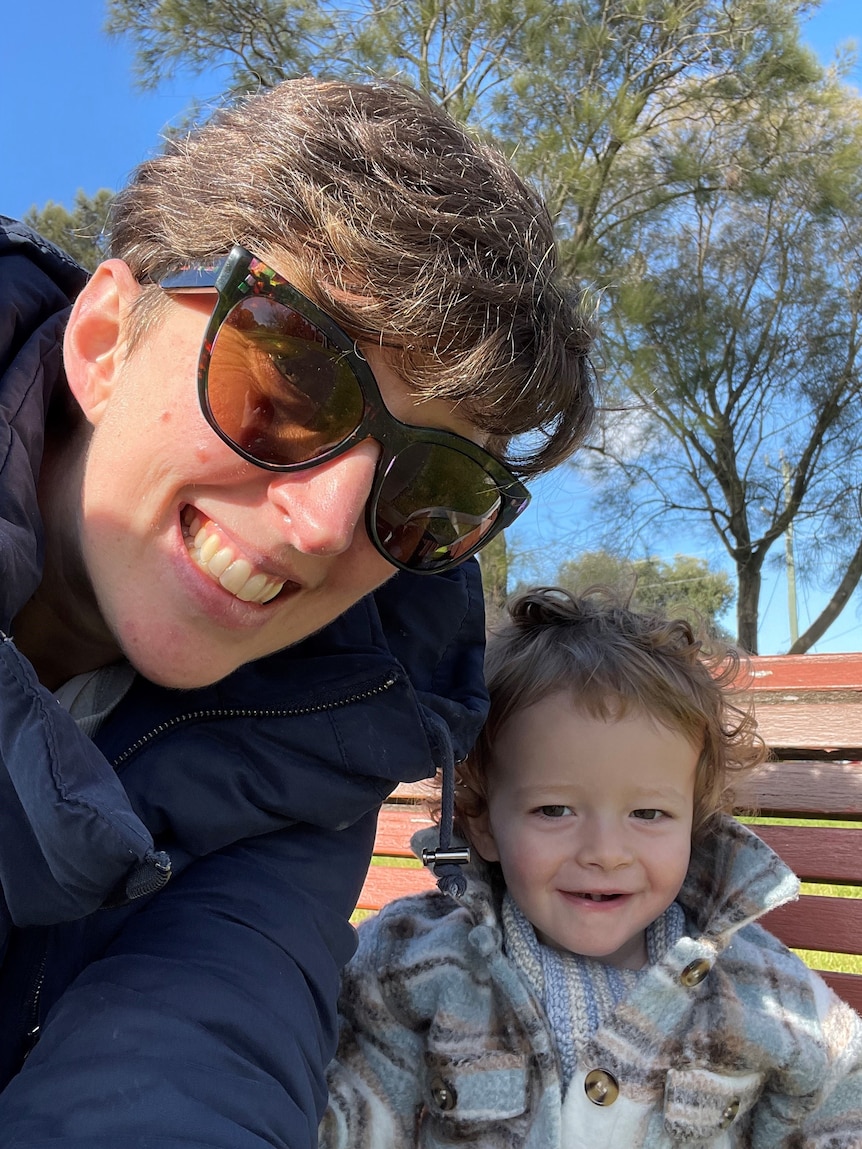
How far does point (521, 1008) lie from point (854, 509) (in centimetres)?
874

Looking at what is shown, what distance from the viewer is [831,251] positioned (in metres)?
9.99

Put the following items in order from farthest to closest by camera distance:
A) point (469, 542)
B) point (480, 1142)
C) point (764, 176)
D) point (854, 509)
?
point (764, 176) < point (854, 509) < point (480, 1142) < point (469, 542)

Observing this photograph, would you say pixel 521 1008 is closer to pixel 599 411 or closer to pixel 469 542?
pixel 469 542

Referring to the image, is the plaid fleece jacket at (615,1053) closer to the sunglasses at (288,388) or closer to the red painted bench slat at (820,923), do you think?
the red painted bench slat at (820,923)

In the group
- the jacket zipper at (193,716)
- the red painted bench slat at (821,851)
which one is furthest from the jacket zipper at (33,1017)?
the red painted bench slat at (821,851)

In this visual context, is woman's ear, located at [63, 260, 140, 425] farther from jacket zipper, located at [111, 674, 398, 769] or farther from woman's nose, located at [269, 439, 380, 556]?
jacket zipper, located at [111, 674, 398, 769]

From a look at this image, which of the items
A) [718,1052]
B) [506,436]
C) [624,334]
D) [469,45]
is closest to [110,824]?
[506,436]

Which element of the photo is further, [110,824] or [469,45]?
[469,45]

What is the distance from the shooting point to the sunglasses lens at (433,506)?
1.36 metres

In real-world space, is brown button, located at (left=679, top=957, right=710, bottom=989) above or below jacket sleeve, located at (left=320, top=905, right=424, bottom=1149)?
above

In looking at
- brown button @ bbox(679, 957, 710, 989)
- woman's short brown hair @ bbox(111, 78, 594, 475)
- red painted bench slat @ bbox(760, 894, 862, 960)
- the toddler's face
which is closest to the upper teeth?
woman's short brown hair @ bbox(111, 78, 594, 475)

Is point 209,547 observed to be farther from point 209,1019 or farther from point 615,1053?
point 615,1053

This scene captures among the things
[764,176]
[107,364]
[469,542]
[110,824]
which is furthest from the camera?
[764,176]

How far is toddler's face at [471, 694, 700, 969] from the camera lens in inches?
69.2
